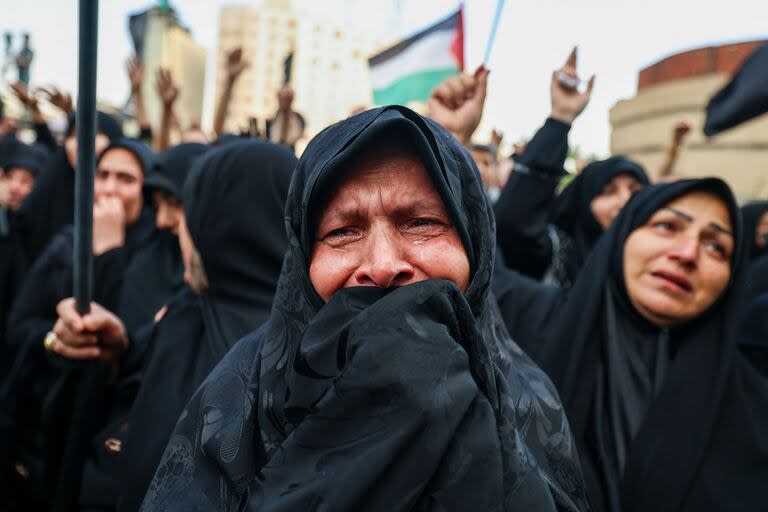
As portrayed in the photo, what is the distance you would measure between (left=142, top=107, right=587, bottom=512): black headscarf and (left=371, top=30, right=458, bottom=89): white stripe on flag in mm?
3239

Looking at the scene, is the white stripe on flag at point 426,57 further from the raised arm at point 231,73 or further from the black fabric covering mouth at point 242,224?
the black fabric covering mouth at point 242,224

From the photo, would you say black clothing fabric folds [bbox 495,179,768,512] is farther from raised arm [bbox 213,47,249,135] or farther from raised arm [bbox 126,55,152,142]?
raised arm [bbox 126,55,152,142]

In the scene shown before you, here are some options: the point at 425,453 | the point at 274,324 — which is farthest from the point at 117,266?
the point at 425,453

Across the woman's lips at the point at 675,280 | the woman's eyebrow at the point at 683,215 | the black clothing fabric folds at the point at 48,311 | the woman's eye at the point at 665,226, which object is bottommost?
the black clothing fabric folds at the point at 48,311

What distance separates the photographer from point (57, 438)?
207 cm

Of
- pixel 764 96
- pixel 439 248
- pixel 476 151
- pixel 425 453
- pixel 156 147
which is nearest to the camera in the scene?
pixel 425 453

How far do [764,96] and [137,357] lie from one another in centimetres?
214

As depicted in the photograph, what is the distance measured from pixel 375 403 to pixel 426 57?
3779 mm

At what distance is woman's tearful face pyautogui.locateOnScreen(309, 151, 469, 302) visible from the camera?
112 cm

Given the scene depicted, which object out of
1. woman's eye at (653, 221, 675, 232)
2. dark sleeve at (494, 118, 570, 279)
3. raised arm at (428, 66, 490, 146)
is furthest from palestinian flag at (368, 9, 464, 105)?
woman's eye at (653, 221, 675, 232)

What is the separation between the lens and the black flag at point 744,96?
1.88 m

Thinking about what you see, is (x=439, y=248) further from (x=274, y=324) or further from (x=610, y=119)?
(x=610, y=119)

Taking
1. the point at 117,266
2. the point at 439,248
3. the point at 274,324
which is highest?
the point at 439,248

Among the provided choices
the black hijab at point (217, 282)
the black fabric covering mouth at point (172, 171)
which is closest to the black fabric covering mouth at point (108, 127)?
the black fabric covering mouth at point (172, 171)
